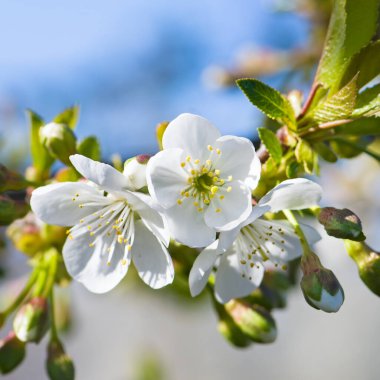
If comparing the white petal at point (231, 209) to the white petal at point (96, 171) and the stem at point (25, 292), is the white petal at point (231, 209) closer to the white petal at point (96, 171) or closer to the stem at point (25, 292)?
the white petal at point (96, 171)

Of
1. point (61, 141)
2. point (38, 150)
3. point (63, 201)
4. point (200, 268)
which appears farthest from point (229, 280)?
point (38, 150)

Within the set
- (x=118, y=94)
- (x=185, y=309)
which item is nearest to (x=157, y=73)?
(x=118, y=94)

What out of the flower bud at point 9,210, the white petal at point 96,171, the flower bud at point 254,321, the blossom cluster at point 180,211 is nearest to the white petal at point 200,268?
the blossom cluster at point 180,211

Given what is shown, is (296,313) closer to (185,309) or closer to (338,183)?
(338,183)

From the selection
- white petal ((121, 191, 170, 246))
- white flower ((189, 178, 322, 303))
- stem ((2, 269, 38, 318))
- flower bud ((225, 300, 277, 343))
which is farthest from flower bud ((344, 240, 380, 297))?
stem ((2, 269, 38, 318))

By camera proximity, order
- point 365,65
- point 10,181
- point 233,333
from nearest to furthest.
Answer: point 365,65 < point 10,181 < point 233,333

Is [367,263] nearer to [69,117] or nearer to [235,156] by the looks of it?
[235,156]
